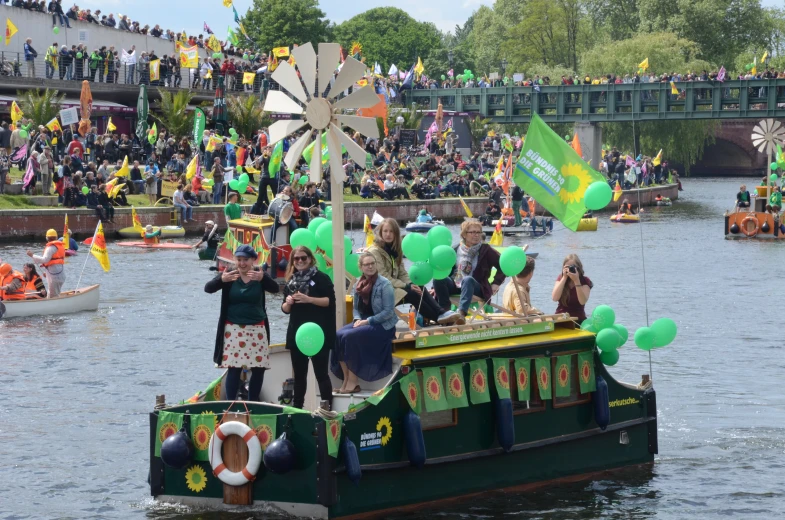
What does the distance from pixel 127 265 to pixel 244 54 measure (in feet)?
109

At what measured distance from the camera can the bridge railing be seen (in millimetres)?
72875

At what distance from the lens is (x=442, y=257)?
13305mm

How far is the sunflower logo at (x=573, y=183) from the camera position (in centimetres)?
1438

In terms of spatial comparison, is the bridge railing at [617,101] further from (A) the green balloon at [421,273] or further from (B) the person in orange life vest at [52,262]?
(A) the green balloon at [421,273]

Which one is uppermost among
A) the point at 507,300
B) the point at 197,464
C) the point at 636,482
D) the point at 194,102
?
the point at 194,102

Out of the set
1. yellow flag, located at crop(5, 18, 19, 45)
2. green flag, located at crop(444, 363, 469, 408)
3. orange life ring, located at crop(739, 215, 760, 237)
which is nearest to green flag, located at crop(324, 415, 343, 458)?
green flag, located at crop(444, 363, 469, 408)

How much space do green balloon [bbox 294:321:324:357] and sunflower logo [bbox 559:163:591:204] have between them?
14.2 feet

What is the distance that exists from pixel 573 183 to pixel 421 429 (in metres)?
3.95

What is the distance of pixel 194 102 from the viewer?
64.2 metres

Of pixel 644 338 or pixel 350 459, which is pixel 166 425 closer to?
pixel 350 459

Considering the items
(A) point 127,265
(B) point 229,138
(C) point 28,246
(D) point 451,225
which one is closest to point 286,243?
(A) point 127,265

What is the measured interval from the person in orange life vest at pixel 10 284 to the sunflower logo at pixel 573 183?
1387cm

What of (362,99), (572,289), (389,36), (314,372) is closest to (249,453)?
(314,372)

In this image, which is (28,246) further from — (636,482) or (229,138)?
(636,482)
